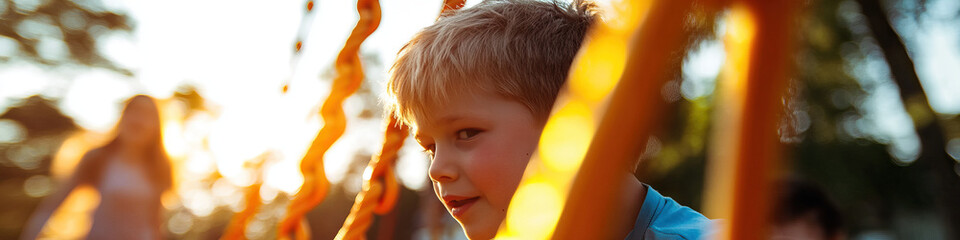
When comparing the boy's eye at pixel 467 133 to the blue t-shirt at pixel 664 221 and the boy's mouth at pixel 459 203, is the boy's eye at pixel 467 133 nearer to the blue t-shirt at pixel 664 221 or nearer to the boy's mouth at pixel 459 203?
the boy's mouth at pixel 459 203

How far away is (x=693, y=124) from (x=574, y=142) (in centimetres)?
903

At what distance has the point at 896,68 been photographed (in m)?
4.46

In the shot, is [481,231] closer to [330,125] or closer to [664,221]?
[664,221]

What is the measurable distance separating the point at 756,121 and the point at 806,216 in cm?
202

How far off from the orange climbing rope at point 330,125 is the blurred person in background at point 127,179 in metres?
1.45

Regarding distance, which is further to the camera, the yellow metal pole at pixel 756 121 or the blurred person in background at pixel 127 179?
the blurred person in background at pixel 127 179

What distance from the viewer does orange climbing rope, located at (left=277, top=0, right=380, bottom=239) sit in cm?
75

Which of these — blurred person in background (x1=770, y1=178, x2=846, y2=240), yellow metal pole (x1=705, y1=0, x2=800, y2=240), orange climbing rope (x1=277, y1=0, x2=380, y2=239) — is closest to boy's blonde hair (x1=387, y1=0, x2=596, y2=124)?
orange climbing rope (x1=277, y1=0, x2=380, y2=239)

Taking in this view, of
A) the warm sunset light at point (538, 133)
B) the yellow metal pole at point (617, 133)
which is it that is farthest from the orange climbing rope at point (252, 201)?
the yellow metal pole at point (617, 133)

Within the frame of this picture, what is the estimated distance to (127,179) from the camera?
208 centimetres

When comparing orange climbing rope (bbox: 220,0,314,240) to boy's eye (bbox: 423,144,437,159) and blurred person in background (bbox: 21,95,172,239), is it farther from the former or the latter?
blurred person in background (bbox: 21,95,172,239)

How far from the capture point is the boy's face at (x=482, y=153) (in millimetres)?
1036

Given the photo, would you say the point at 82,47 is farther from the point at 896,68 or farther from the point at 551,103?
the point at 551,103

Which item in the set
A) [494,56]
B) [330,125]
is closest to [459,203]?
[494,56]
